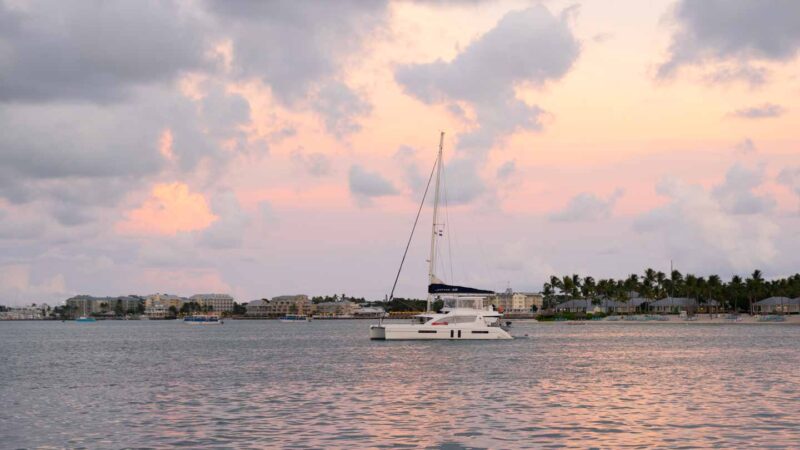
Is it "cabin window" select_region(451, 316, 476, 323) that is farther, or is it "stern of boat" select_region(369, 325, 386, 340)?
"stern of boat" select_region(369, 325, 386, 340)

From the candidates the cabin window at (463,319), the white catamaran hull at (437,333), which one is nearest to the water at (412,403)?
the white catamaran hull at (437,333)

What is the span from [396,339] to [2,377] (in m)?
49.9

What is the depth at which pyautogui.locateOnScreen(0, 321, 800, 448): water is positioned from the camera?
34.2 meters

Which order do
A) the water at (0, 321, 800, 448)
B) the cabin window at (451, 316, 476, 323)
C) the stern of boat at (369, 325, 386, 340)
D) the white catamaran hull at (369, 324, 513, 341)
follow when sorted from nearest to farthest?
the water at (0, 321, 800, 448)
the white catamaran hull at (369, 324, 513, 341)
the cabin window at (451, 316, 476, 323)
the stern of boat at (369, 325, 386, 340)

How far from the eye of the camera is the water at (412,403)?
112ft

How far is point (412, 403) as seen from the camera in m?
45.6

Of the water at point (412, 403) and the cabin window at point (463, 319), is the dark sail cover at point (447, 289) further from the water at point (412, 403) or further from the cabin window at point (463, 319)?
the water at point (412, 403)

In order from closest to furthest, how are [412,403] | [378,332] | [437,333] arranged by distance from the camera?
[412,403], [437,333], [378,332]

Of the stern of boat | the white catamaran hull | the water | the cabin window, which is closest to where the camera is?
the water

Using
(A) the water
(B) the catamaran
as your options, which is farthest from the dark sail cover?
(A) the water

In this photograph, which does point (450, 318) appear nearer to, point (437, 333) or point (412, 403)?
point (437, 333)

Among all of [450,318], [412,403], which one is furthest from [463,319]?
[412,403]

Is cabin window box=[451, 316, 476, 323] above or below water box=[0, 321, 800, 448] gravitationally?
above

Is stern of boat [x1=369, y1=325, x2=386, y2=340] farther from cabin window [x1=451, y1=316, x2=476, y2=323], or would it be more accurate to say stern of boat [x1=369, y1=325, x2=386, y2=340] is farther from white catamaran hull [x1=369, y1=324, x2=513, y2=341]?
cabin window [x1=451, y1=316, x2=476, y2=323]
